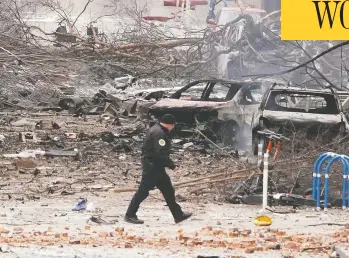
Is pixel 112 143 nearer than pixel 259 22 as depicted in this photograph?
Yes

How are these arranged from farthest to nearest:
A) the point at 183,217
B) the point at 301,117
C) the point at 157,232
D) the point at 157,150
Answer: the point at 301,117, the point at 183,217, the point at 157,150, the point at 157,232

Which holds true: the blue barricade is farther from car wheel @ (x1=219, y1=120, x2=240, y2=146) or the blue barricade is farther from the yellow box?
car wheel @ (x1=219, y1=120, x2=240, y2=146)

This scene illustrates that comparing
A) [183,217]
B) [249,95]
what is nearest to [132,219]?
[183,217]

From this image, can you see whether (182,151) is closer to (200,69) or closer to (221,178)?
(221,178)

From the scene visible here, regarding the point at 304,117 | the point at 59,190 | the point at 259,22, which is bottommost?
the point at 59,190

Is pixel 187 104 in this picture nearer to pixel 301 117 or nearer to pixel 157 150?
pixel 301 117

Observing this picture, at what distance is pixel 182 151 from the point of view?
17703 mm

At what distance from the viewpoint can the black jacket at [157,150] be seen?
11.2 meters

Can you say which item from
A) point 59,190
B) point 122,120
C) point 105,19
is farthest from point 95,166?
point 105,19

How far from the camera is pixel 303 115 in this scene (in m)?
16.0

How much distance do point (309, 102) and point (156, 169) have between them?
668cm

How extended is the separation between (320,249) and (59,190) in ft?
18.6

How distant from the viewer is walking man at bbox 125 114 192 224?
36.7 feet

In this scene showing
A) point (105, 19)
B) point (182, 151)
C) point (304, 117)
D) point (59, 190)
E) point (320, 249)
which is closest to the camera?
point (320, 249)
